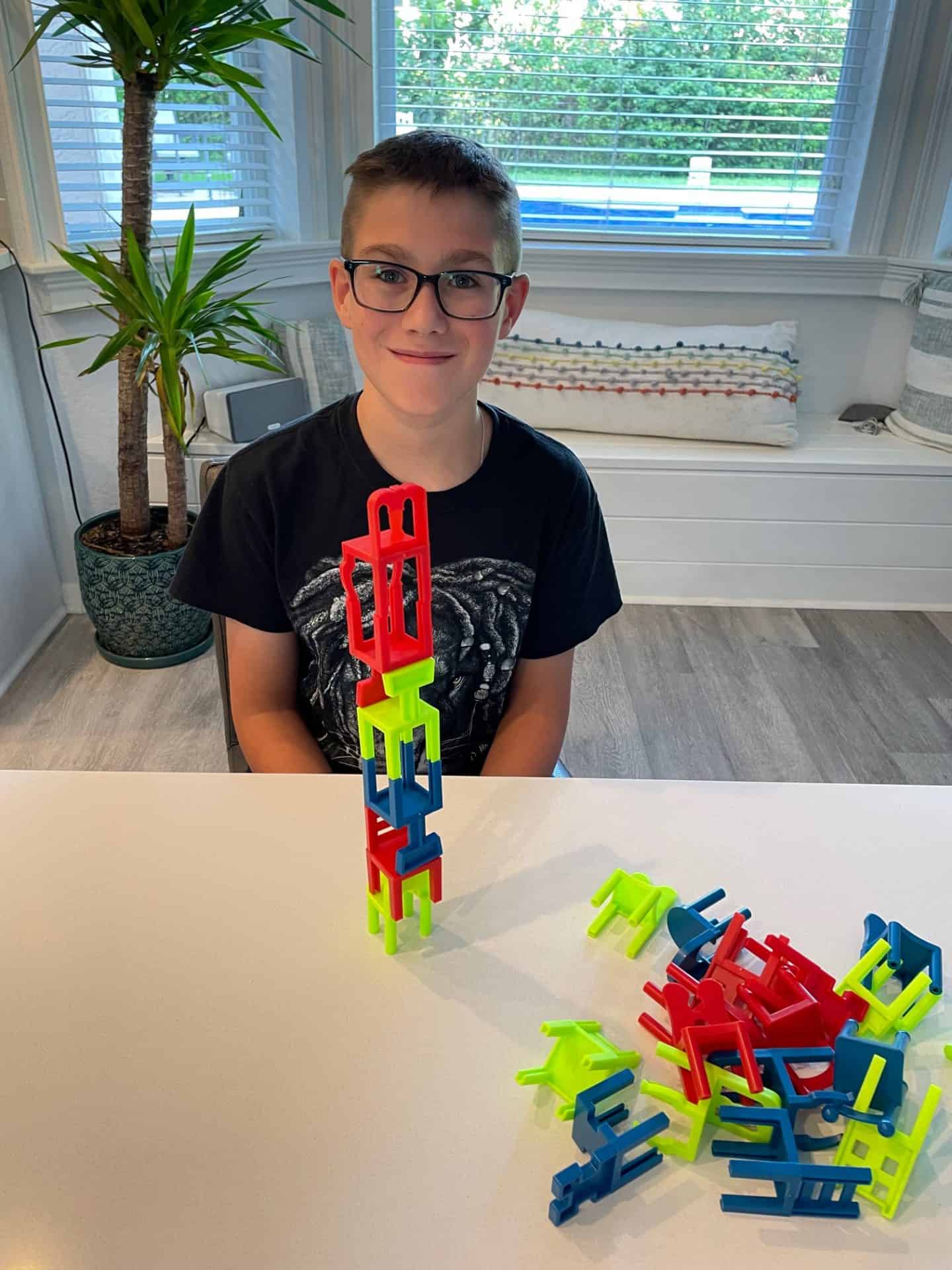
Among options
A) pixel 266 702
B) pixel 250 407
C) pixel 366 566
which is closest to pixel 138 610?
pixel 250 407

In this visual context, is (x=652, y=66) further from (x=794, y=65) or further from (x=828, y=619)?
(x=828, y=619)

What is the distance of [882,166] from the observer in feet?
9.11

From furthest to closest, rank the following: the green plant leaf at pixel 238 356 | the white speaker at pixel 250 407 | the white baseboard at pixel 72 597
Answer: the white baseboard at pixel 72 597 → the white speaker at pixel 250 407 → the green plant leaf at pixel 238 356

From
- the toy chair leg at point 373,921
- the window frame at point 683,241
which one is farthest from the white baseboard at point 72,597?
the toy chair leg at point 373,921

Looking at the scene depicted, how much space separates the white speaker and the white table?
5.69 ft

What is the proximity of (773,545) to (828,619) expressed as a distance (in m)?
0.26

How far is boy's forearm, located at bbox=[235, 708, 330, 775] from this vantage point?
102cm

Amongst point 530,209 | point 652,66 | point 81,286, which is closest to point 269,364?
point 81,286

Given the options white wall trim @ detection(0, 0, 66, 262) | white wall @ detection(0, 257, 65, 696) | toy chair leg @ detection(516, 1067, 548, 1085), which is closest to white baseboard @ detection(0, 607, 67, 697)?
white wall @ detection(0, 257, 65, 696)

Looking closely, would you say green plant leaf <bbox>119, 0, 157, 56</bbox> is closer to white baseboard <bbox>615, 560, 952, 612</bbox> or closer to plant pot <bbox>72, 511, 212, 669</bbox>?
plant pot <bbox>72, 511, 212, 669</bbox>

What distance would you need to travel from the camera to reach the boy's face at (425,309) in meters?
0.84

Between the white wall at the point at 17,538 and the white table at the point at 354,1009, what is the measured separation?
1.59 metres

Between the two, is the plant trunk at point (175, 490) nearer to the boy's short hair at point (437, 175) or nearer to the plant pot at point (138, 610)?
the plant pot at point (138, 610)

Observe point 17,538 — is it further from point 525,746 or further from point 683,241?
point 683,241
